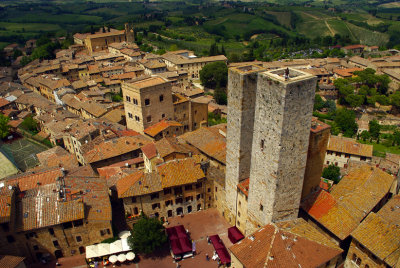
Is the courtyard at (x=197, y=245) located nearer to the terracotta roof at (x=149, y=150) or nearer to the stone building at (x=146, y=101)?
A: the terracotta roof at (x=149, y=150)

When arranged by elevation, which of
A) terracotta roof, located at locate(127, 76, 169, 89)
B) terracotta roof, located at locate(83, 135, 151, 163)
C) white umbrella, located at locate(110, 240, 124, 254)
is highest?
terracotta roof, located at locate(127, 76, 169, 89)

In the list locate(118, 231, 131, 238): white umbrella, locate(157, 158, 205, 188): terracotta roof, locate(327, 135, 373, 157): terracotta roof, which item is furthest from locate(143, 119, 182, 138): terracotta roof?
locate(327, 135, 373, 157): terracotta roof

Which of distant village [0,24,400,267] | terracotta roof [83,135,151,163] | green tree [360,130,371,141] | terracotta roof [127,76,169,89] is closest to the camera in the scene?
distant village [0,24,400,267]

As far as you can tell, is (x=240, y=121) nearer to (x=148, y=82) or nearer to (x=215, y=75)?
(x=148, y=82)

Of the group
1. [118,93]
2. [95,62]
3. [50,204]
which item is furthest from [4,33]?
[50,204]

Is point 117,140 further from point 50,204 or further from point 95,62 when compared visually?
point 95,62

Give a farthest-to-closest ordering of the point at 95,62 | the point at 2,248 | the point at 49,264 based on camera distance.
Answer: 1. the point at 95,62
2. the point at 49,264
3. the point at 2,248

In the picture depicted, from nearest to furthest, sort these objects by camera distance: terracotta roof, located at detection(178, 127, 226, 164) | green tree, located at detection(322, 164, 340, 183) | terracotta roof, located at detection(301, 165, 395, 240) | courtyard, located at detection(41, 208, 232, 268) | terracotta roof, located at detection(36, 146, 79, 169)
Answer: terracotta roof, located at detection(301, 165, 395, 240), courtyard, located at detection(41, 208, 232, 268), terracotta roof, located at detection(36, 146, 79, 169), terracotta roof, located at detection(178, 127, 226, 164), green tree, located at detection(322, 164, 340, 183)

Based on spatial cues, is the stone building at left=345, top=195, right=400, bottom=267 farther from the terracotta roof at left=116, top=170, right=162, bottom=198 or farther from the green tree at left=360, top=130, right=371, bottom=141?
the green tree at left=360, top=130, right=371, bottom=141
